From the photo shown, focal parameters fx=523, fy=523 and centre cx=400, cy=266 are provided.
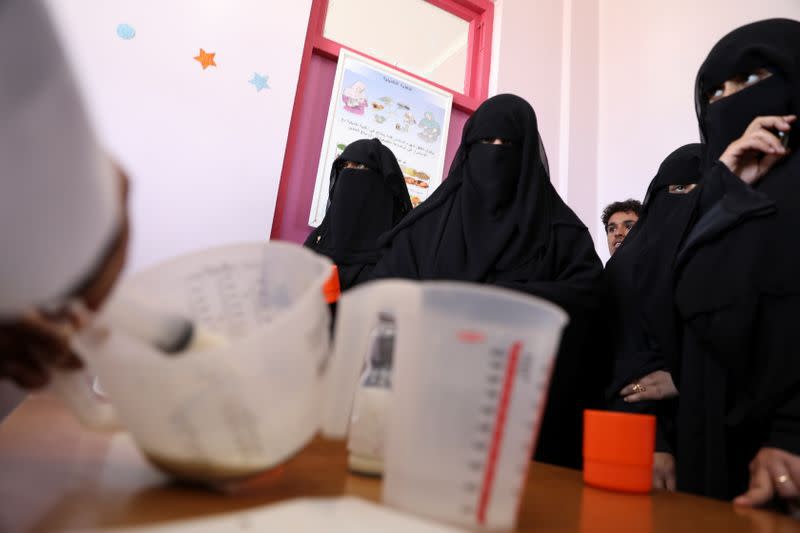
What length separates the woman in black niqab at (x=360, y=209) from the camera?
5.98 ft

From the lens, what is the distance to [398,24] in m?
2.54

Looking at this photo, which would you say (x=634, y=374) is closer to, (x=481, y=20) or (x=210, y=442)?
(x=210, y=442)

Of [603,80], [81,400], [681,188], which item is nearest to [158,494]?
[81,400]

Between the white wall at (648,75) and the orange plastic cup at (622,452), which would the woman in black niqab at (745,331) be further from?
the white wall at (648,75)

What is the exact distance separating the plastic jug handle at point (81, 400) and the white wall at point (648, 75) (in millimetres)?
2326

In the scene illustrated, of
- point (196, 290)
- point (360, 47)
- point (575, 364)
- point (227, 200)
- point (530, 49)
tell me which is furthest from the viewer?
point (530, 49)

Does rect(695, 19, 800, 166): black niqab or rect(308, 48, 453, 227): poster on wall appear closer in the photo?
rect(695, 19, 800, 166): black niqab

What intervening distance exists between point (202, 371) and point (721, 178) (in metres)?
1.11

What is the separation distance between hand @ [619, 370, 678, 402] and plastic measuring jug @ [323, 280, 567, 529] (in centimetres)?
89

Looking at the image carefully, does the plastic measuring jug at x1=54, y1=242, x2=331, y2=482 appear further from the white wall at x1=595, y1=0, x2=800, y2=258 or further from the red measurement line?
the white wall at x1=595, y1=0, x2=800, y2=258

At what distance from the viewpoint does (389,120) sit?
2.34m

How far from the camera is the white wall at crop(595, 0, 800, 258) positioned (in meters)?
2.16

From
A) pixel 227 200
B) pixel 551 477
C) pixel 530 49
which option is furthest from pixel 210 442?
pixel 530 49

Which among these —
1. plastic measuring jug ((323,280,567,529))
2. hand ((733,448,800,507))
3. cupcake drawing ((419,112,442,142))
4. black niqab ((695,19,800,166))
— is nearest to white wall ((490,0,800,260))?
cupcake drawing ((419,112,442,142))
